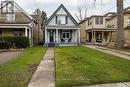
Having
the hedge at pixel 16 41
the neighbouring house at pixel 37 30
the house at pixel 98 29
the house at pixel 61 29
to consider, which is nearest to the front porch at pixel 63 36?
the house at pixel 61 29

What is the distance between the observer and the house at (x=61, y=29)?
41.2 metres

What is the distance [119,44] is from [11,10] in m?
17.7

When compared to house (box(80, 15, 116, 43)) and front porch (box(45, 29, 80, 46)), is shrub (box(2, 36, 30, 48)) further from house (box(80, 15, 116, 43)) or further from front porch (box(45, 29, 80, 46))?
house (box(80, 15, 116, 43))

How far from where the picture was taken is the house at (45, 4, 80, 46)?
41188 millimetres

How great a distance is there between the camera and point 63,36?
143 feet

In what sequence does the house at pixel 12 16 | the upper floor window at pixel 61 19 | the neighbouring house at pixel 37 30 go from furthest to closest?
1. the neighbouring house at pixel 37 30
2. the upper floor window at pixel 61 19
3. the house at pixel 12 16

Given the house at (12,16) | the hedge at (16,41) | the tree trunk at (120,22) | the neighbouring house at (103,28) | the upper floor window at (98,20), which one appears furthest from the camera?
the upper floor window at (98,20)

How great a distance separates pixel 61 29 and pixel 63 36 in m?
1.45

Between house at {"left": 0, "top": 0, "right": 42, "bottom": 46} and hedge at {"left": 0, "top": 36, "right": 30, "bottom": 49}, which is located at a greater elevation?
house at {"left": 0, "top": 0, "right": 42, "bottom": 46}

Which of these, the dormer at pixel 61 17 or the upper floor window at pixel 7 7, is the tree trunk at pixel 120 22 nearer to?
the dormer at pixel 61 17

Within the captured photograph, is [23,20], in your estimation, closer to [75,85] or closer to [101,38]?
[101,38]

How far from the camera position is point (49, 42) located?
41469mm

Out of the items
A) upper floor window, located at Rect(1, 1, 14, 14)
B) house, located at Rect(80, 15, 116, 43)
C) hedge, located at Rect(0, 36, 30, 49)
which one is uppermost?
upper floor window, located at Rect(1, 1, 14, 14)

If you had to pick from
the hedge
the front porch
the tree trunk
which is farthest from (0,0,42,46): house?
the tree trunk
